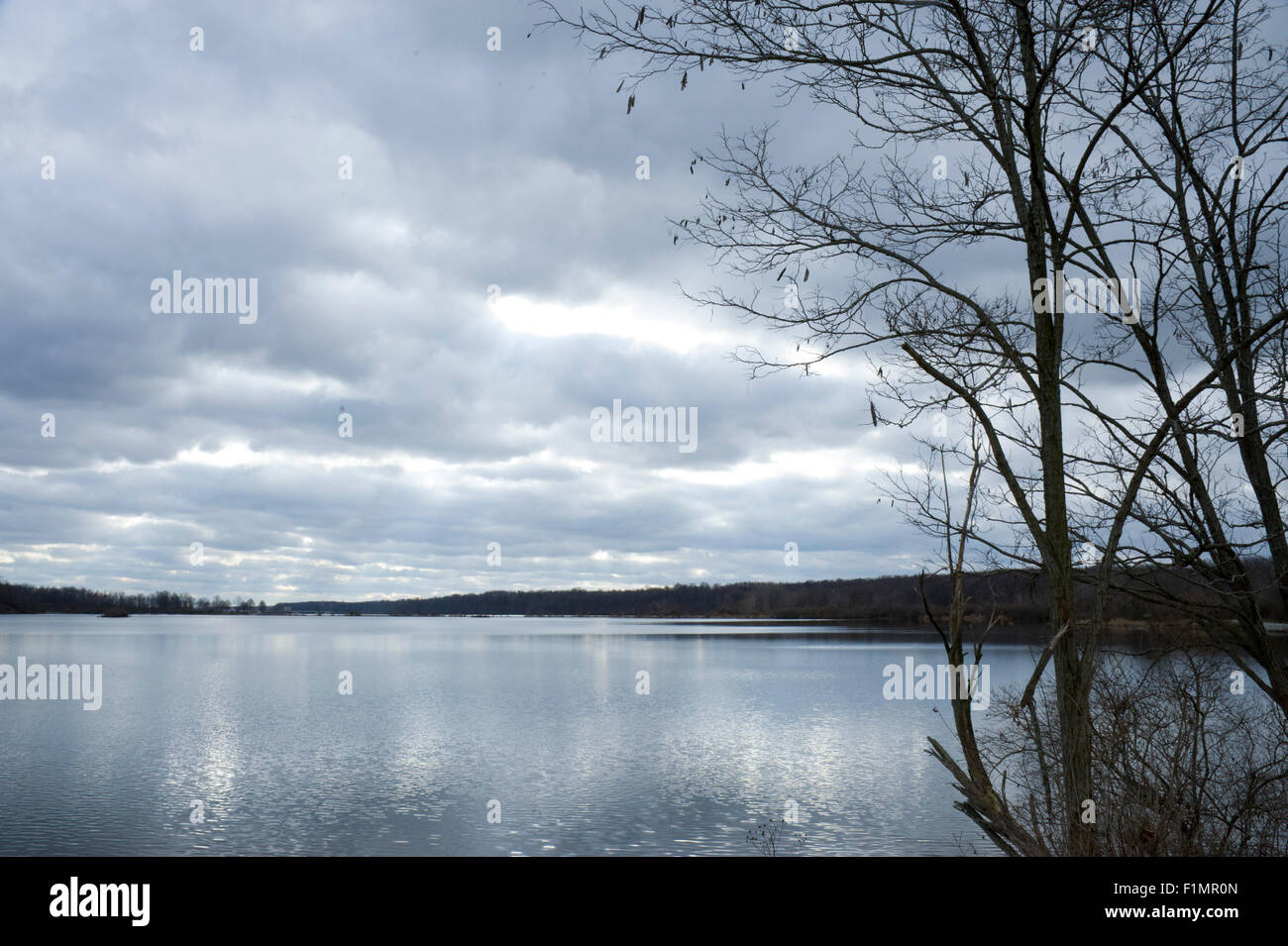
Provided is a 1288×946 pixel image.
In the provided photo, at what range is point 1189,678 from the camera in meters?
9.72

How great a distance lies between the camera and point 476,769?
22078 millimetres

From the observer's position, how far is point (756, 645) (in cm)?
7675

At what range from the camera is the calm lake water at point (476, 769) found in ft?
52.9

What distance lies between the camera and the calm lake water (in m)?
16.1

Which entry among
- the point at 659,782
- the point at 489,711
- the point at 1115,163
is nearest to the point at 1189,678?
the point at 1115,163

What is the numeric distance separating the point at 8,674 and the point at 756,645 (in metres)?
51.8

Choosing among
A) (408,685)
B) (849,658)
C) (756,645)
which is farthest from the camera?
(756,645)
